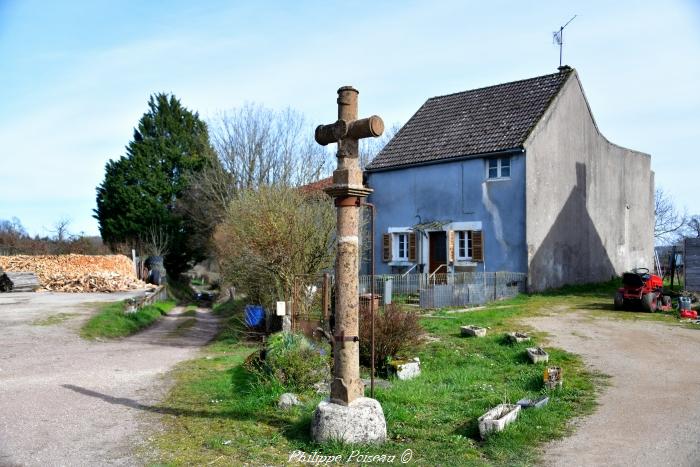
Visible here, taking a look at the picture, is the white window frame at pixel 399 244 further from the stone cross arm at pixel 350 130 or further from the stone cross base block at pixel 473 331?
the stone cross arm at pixel 350 130

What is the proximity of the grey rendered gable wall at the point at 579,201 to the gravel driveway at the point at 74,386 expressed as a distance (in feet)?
38.6

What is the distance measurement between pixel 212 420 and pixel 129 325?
442 inches

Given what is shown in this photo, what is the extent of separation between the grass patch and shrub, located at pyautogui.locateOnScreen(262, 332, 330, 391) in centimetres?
938

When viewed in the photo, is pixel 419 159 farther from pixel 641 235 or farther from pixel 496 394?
pixel 496 394

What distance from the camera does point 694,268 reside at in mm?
18562

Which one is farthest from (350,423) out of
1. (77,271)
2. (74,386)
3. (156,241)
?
(156,241)

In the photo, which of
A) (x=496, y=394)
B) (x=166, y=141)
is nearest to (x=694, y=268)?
(x=496, y=394)

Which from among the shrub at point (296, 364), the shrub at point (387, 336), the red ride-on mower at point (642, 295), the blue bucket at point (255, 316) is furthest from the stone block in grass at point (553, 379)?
the red ride-on mower at point (642, 295)

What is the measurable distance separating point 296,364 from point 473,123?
54.3 feet

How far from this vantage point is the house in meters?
21.0

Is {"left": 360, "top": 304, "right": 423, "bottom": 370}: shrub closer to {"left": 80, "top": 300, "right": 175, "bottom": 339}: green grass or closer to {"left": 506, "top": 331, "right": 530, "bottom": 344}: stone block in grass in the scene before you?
{"left": 506, "top": 331, "right": 530, "bottom": 344}: stone block in grass

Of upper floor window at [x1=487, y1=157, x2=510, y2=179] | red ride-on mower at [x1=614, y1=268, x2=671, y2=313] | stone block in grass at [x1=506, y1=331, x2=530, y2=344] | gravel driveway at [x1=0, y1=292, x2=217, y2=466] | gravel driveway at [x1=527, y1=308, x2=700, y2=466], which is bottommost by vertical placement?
gravel driveway at [x1=0, y1=292, x2=217, y2=466]

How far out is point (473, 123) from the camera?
23.1 meters

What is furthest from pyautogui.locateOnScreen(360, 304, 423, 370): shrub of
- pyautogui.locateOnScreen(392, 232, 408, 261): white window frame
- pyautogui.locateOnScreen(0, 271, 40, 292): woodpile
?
pyautogui.locateOnScreen(0, 271, 40, 292): woodpile
